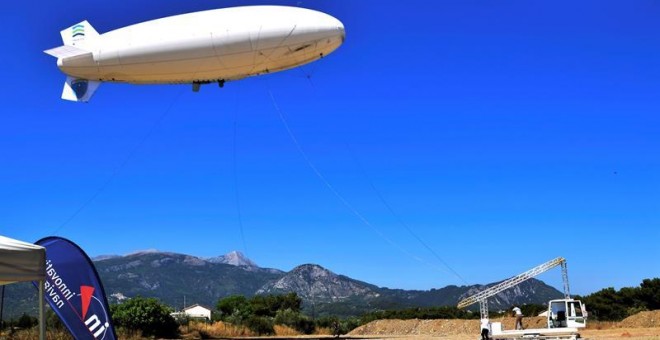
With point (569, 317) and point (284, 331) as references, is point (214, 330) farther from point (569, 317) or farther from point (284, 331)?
point (569, 317)

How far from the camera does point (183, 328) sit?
1911 inches

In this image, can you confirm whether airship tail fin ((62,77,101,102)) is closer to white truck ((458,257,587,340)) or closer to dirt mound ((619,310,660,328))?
white truck ((458,257,587,340))

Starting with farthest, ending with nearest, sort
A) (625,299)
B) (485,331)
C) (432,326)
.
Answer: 1. (625,299)
2. (432,326)
3. (485,331)

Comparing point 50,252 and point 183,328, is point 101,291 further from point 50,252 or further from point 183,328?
point 183,328

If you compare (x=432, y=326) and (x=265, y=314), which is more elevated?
(x=265, y=314)

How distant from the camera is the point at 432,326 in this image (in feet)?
172

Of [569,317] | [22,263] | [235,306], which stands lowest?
[569,317]

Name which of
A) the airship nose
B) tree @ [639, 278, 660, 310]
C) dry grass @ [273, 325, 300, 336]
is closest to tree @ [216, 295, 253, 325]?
dry grass @ [273, 325, 300, 336]

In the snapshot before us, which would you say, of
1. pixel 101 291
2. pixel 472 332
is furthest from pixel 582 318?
pixel 101 291

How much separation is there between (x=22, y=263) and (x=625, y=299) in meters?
71.5

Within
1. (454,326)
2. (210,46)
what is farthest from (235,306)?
(210,46)

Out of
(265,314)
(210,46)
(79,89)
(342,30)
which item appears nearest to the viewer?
(210,46)

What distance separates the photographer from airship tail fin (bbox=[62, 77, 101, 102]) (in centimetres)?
2944

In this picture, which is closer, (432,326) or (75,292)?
(75,292)
